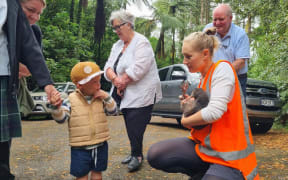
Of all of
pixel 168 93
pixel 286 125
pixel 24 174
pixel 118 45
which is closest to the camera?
pixel 24 174

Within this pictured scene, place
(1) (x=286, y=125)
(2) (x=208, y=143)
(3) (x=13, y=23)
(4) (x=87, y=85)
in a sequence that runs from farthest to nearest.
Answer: (1) (x=286, y=125), (4) (x=87, y=85), (2) (x=208, y=143), (3) (x=13, y=23)

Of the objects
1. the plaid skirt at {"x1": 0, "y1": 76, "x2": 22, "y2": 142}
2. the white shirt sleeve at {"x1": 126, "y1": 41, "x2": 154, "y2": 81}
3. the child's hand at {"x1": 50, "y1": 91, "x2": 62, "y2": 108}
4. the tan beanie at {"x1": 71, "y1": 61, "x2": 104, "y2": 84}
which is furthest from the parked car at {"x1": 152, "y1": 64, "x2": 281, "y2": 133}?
the plaid skirt at {"x1": 0, "y1": 76, "x2": 22, "y2": 142}

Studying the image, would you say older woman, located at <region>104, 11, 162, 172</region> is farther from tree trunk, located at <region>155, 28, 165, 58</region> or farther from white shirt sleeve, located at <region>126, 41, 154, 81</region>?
tree trunk, located at <region>155, 28, 165, 58</region>

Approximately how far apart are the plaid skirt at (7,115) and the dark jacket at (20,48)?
0.04 metres

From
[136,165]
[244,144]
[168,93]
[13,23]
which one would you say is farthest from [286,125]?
[13,23]

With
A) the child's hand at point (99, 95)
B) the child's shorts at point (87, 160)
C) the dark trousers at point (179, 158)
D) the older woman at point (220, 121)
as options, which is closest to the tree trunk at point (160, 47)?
the child's hand at point (99, 95)

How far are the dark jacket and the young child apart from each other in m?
0.45

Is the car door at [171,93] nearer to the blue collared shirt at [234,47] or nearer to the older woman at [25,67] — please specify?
the blue collared shirt at [234,47]

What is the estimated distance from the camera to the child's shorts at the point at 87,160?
2584 mm

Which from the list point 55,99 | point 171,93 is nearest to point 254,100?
point 171,93

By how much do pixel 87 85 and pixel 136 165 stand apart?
151 centimetres

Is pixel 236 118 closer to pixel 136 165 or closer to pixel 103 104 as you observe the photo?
pixel 103 104

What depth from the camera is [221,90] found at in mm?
2059

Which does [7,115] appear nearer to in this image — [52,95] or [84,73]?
[52,95]
